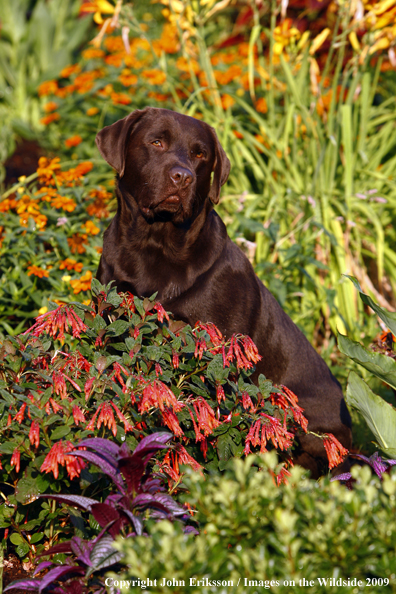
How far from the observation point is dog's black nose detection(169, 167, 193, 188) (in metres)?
2.71

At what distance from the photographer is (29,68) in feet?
26.8

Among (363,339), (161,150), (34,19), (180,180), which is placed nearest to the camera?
(180,180)

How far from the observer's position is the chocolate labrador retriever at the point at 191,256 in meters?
2.73

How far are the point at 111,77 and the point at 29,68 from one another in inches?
85.8

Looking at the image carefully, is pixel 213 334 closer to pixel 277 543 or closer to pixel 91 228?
pixel 277 543

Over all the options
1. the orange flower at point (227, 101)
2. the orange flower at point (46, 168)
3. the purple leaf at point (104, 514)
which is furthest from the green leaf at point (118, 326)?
the orange flower at point (227, 101)

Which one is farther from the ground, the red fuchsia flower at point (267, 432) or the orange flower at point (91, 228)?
the red fuchsia flower at point (267, 432)

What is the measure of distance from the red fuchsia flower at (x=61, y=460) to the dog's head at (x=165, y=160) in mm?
1420

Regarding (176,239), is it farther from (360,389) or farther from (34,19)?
(34,19)

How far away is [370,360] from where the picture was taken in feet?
7.79

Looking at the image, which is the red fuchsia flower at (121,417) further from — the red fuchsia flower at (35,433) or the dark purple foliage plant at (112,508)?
the red fuchsia flower at (35,433)

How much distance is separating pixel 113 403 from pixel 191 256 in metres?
1.18

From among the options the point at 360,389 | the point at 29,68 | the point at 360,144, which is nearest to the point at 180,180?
the point at 360,389

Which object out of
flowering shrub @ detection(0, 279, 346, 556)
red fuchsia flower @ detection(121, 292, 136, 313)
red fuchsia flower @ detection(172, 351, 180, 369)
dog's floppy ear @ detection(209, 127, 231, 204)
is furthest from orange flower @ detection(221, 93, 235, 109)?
red fuchsia flower @ detection(172, 351, 180, 369)
